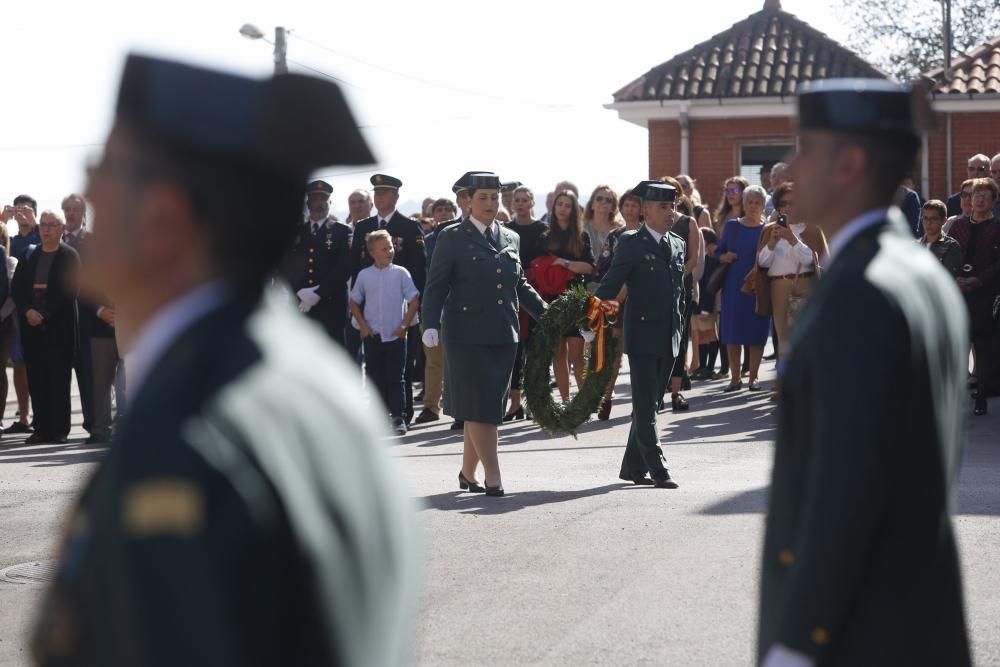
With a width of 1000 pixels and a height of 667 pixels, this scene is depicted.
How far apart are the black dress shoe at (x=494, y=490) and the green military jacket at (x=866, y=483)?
6.54m

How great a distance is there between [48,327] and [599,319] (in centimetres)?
526

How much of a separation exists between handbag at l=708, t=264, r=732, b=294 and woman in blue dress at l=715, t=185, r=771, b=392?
0.06m

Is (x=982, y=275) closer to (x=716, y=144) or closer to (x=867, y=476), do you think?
(x=867, y=476)

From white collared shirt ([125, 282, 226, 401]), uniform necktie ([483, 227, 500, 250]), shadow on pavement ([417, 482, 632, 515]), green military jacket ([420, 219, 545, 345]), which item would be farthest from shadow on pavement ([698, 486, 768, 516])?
white collared shirt ([125, 282, 226, 401])

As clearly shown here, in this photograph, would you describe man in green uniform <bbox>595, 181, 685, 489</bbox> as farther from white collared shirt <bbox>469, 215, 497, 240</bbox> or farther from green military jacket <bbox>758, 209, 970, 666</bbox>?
green military jacket <bbox>758, 209, 970, 666</bbox>

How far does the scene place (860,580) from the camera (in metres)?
2.77

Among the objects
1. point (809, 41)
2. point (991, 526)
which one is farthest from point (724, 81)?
point (991, 526)

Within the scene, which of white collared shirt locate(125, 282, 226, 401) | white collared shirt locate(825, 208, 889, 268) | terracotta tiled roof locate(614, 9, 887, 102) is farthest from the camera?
terracotta tiled roof locate(614, 9, 887, 102)

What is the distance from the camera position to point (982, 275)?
12758 mm

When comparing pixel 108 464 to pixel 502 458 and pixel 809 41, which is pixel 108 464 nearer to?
pixel 502 458

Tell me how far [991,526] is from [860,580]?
567cm

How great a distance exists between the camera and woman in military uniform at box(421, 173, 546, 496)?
30.4ft

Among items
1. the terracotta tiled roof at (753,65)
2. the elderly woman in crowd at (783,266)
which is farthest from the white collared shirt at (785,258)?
the terracotta tiled roof at (753,65)

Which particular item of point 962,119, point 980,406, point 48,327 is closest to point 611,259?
point 980,406
